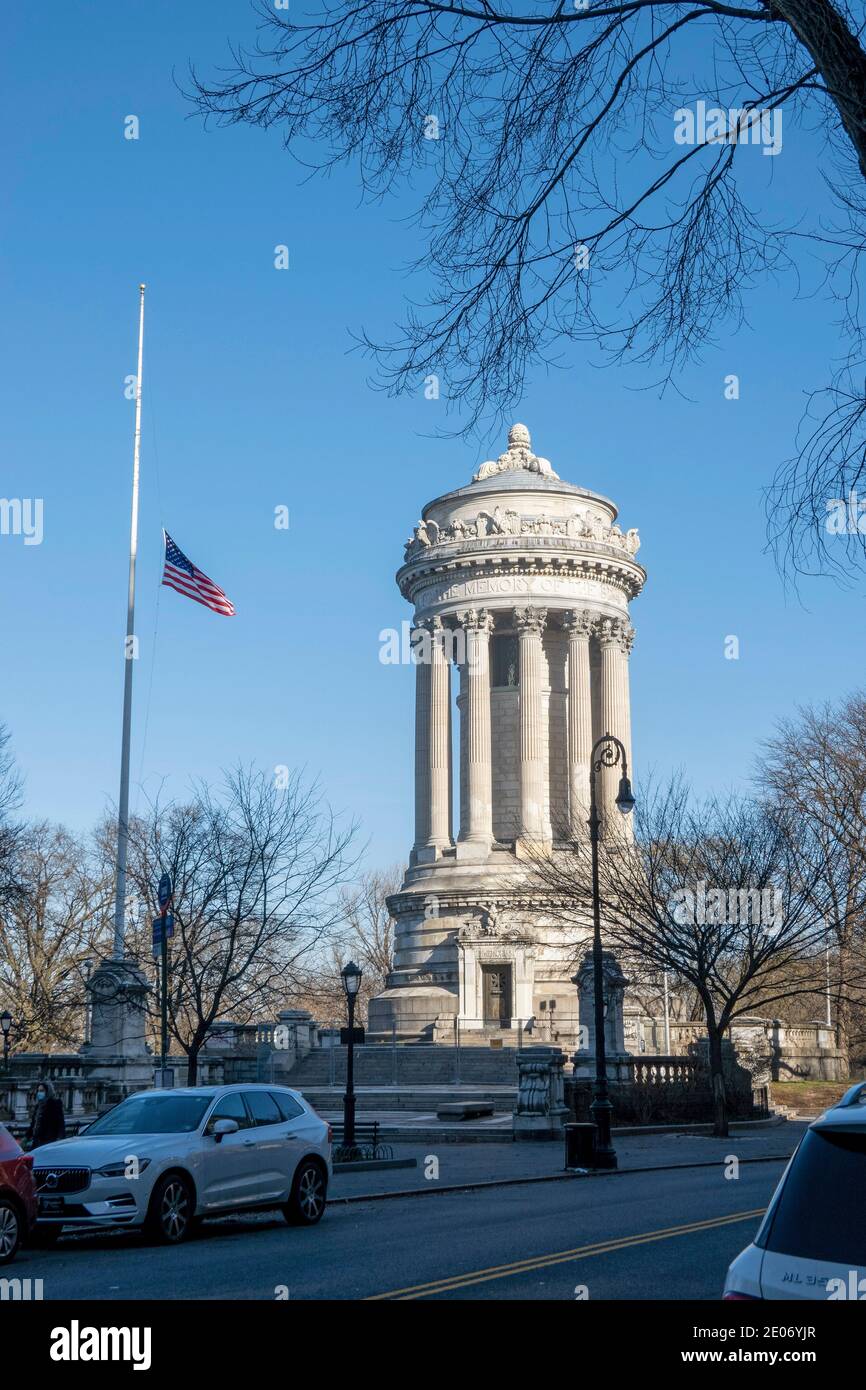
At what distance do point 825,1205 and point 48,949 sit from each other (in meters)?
68.7

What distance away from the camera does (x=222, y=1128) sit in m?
16.3

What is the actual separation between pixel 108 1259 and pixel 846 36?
11.6 m

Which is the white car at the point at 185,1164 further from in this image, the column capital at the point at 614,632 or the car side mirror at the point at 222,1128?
the column capital at the point at 614,632

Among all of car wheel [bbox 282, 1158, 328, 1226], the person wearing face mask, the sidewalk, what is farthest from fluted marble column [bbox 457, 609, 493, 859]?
car wheel [bbox 282, 1158, 328, 1226]

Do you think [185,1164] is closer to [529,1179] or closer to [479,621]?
[529,1179]

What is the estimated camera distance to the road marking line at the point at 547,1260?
36.3ft

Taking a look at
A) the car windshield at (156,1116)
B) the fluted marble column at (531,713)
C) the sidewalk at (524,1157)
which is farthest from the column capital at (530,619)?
the car windshield at (156,1116)

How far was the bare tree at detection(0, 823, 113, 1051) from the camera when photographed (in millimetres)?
66688

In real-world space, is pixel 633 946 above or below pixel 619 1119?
above

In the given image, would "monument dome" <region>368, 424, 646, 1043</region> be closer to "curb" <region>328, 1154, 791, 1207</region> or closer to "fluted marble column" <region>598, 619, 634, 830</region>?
"fluted marble column" <region>598, 619, 634, 830</region>

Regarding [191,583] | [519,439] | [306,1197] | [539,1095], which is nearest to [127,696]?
[191,583]

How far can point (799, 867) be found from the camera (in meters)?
45.2

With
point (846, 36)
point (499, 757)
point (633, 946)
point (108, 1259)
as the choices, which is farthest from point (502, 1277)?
point (499, 757)
